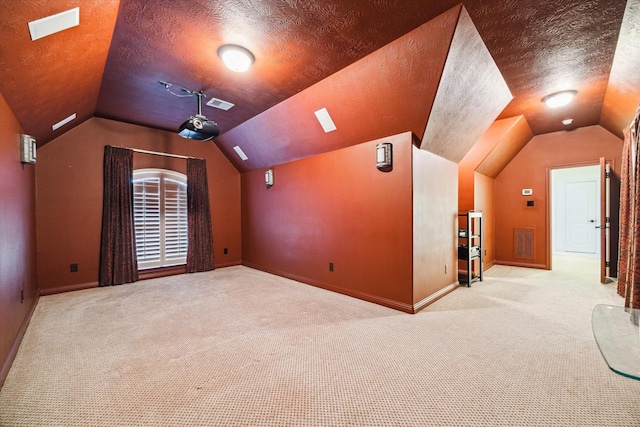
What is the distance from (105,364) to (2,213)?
152 centimetres

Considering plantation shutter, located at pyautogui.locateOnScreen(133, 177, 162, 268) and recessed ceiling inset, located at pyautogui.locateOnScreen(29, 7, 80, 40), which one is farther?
plantation shutter, located at pyautogui.locateOnScreen(133, 177, 162, 268)

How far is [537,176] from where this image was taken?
18.7 feet

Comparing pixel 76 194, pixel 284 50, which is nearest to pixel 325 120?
pixel 284 50

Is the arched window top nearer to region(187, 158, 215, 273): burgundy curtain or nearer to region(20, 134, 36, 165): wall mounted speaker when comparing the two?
region(187, 158, 215, 273): burgundy curtain

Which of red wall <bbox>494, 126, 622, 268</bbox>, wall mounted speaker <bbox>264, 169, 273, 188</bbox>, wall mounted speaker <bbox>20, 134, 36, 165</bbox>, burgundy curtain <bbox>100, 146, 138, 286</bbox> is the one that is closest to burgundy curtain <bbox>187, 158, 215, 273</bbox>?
burgundy curtain <bbox>100, 146, 138, 286</bbox>

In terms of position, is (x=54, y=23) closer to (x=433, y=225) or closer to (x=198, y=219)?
(x=198, y=219)

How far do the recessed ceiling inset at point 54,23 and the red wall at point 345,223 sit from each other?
301cm

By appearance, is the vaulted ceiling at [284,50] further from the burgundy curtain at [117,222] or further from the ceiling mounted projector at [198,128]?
the burgundy curtain at [117,222]

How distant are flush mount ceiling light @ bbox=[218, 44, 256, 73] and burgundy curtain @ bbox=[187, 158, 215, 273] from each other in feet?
10.7

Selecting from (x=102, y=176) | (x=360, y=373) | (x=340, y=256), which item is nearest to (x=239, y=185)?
(x=102, y=176)

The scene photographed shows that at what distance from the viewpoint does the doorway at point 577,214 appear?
735 cm

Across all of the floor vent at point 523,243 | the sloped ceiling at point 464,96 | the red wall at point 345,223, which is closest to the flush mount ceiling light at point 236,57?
the red wall at point 345,223

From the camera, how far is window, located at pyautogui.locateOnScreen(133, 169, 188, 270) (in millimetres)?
4836

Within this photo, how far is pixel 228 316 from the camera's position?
311 cm
